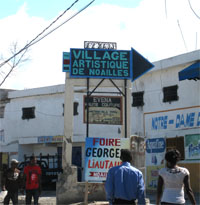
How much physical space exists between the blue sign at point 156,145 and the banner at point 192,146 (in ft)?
4.86

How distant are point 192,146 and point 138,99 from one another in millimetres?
4491

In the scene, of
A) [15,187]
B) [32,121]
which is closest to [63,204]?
[15,187]

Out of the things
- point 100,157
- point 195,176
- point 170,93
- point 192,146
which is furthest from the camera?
point 170,93

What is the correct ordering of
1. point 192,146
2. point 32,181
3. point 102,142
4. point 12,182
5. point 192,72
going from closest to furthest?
point 12,182 < point 32,181 < point 102,142 < point 192,72 < point 192,146

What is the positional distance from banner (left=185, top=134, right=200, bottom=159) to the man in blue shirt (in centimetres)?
1286

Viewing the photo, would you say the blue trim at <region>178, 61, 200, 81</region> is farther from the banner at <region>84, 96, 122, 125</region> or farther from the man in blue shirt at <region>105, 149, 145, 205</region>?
the man in blue shirt at <region>105, 149, 145, 205</region>

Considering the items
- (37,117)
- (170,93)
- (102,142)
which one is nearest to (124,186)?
(102,142)

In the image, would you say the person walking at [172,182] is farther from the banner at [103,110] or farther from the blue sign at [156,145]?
the blue sign at [156,145]

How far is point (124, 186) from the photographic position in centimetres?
627

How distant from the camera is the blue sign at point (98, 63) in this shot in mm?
14289

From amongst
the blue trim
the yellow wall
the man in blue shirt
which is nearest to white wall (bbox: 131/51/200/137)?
the blue trim

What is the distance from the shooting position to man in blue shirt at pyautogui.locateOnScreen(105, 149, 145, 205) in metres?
6.26

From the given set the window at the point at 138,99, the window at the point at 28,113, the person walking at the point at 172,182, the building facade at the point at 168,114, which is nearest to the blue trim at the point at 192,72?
the building facade at the point at 168,114

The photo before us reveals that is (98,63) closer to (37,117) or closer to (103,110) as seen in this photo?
(103,110)
